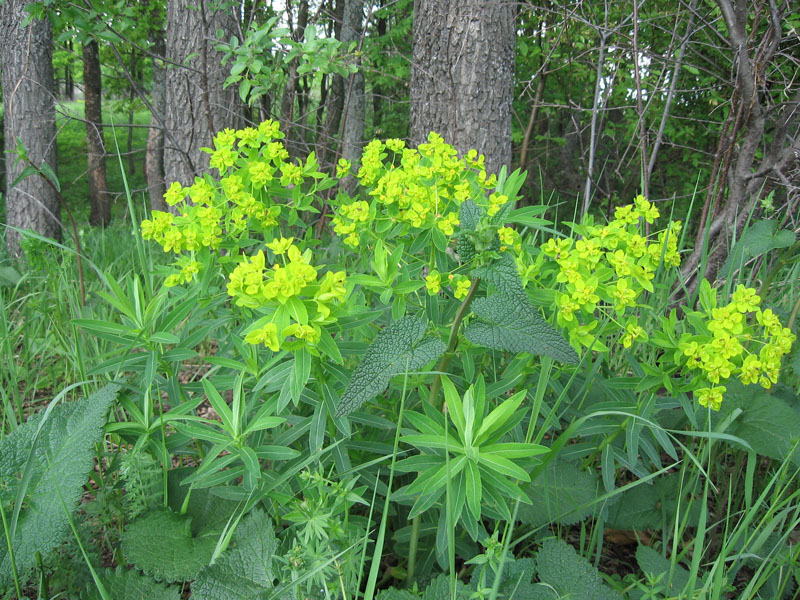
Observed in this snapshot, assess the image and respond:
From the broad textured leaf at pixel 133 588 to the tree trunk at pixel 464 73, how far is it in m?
2.66

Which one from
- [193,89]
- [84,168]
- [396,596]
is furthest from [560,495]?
[84,168]

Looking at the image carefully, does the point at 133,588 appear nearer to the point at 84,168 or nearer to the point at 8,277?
the point at 8,277

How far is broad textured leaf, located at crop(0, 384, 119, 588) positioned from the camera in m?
1.30

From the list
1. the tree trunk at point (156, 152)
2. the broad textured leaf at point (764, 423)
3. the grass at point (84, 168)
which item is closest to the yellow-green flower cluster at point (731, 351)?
the broad textured leaf at point (764, 423)

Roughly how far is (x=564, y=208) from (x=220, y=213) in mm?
7929

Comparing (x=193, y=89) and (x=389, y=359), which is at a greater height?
(x=193, y=89)

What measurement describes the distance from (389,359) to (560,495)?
725mm

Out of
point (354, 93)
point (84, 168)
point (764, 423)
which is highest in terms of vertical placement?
point (354, 93)

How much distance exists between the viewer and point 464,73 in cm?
324

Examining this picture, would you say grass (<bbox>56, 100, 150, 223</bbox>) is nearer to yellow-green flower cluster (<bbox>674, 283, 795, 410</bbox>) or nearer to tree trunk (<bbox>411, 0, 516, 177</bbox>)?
tree trunk (<bbox>411, 0, 516, 177</bbox>)

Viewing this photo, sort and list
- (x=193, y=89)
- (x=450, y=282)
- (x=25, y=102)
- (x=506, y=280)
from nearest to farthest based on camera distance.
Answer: (x=506, y=280)
(x=450, y=282)
(x=193, y=89)
(x=25, y=102)

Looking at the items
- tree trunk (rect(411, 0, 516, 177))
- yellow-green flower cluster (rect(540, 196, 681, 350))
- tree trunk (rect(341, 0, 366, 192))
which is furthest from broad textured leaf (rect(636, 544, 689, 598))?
tree trunk (rect(341, 0, 366, 192))

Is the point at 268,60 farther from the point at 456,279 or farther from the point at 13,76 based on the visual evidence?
the point at 13,76

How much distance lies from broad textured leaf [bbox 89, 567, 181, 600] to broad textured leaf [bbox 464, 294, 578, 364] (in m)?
0.92
